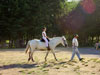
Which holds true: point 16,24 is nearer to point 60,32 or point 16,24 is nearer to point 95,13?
point 60,32

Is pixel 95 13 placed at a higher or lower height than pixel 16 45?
higher

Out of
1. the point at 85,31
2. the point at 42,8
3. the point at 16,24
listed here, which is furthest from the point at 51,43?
the point at 85,31

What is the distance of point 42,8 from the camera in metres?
30.2

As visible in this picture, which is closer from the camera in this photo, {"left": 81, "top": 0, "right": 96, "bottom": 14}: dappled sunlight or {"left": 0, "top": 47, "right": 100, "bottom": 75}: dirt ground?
{"left": 0, "top": 47, "right": 100, "bottom": 75}: dirt ground

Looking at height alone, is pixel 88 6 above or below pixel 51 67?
above

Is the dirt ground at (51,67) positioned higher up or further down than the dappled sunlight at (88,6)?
further down

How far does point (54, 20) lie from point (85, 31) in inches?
306

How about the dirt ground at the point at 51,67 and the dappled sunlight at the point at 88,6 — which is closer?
the dirt ground at the point at 51,67

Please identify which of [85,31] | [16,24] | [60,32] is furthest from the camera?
[60,32]

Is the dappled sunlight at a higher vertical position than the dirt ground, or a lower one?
higher

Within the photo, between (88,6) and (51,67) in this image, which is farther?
(88,6)

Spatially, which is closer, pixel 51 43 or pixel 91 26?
pixel 51 43

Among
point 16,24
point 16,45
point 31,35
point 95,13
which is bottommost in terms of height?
point 16,45

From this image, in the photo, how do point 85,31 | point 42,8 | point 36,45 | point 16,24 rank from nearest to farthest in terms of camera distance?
1. point 36,45
2. point 16,24
3. point 42,8
4. point 85,31
